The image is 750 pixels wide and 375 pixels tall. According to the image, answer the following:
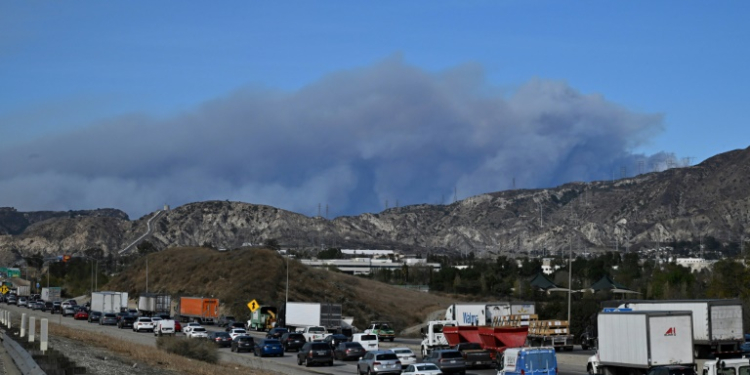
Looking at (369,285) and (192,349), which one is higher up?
(369,285)

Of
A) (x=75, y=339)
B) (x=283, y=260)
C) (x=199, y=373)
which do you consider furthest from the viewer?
(x=283, y=260)

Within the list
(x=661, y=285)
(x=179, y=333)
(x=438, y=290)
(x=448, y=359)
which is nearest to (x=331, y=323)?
(x=179, y=333)

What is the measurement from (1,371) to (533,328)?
1402 inches

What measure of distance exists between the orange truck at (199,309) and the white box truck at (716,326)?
55155 mm

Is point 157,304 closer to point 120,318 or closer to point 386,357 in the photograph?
point 120,318

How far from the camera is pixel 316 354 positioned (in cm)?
4812

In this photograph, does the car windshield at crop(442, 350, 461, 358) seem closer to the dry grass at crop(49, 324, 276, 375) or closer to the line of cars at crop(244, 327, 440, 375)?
the line of cars at crop(244, 327, 440, 375)

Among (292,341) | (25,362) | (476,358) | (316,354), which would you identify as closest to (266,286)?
(292,341)

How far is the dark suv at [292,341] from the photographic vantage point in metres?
61.3

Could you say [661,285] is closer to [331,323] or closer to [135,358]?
[331,323]

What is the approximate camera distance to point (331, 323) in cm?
7688

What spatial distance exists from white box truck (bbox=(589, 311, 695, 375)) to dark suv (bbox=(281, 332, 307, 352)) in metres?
29.1

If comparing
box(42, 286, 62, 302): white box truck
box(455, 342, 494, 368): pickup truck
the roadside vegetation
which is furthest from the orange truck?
box(455, 342, 494, 368): pickup truck

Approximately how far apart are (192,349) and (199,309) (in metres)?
44.0
